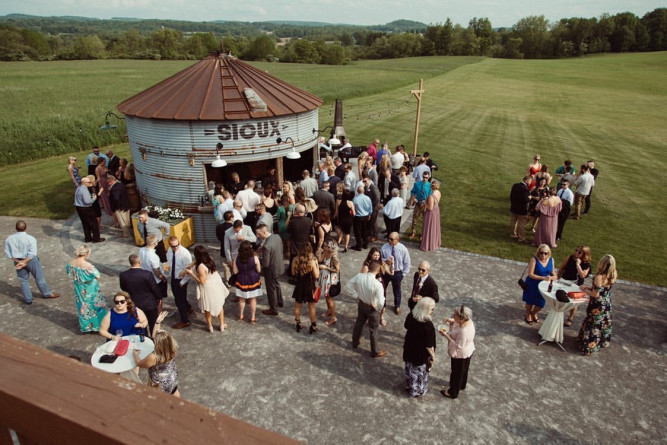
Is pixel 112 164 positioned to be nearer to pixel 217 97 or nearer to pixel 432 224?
pixel 217 97

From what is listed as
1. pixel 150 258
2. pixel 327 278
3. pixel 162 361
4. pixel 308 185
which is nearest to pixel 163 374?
pixel 162 361

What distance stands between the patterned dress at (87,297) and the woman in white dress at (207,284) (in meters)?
1.85

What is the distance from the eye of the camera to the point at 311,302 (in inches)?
330

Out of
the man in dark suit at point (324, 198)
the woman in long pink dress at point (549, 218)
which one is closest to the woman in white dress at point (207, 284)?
the man in dark suit at point (324, 198)

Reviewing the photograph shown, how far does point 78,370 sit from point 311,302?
23.7ft

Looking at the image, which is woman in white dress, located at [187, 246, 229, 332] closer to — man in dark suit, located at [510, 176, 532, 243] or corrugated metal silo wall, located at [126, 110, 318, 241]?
corrugated metal silo wall, located at [126, 110, 318, 241]

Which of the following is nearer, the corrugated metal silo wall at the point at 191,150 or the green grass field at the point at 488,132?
the corrugated metal silo wall at the point at 191,150

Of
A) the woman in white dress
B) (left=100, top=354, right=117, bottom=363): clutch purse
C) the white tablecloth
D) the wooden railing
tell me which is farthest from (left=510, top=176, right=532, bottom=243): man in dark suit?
the wooden railing

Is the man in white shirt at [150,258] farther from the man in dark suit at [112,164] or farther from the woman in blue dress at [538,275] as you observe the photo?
the man in dark suit at [112,164]

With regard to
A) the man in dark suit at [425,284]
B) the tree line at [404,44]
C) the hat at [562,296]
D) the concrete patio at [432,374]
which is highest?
the tree line at [404,44]

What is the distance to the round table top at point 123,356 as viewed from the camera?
606 centimetres

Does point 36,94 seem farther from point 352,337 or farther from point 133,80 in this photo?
point 352,337

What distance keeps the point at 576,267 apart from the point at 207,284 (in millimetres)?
7189

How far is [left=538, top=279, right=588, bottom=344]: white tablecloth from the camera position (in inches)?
315
